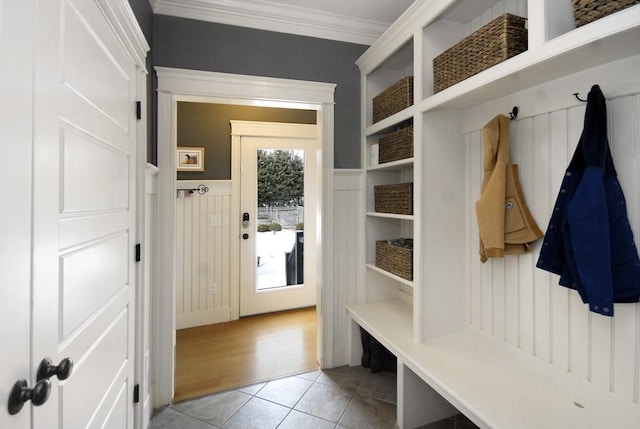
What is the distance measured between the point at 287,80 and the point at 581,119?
1775 mm

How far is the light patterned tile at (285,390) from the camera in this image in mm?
2033

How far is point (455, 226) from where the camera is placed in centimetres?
188

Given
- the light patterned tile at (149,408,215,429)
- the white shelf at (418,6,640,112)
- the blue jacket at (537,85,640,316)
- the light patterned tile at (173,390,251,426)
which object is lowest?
the light patterned tile at (149,408,215,429)

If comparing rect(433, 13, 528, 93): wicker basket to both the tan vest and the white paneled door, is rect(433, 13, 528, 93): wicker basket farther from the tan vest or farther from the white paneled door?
the white paneled door

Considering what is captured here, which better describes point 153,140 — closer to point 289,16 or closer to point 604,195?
point 289,16

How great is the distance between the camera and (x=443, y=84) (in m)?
1.67

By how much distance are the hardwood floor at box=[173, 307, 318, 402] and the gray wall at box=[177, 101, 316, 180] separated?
5.33ft

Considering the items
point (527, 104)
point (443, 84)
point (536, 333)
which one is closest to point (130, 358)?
point (536, 333)

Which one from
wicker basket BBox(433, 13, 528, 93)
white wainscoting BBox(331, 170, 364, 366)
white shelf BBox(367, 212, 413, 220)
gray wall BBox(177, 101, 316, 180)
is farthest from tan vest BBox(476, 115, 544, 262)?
gray wall BBox(177, 101, 316, 180)

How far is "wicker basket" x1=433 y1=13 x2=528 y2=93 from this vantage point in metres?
1.31

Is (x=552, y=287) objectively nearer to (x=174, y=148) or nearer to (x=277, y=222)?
(x=174, y=148)

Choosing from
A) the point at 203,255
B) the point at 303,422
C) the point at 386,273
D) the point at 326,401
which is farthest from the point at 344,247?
the point at 203,255

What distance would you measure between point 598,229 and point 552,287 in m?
0.40

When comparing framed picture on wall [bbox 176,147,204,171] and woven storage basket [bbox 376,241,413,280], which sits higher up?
framed picture on wall [bbox 176,147,204,171]
